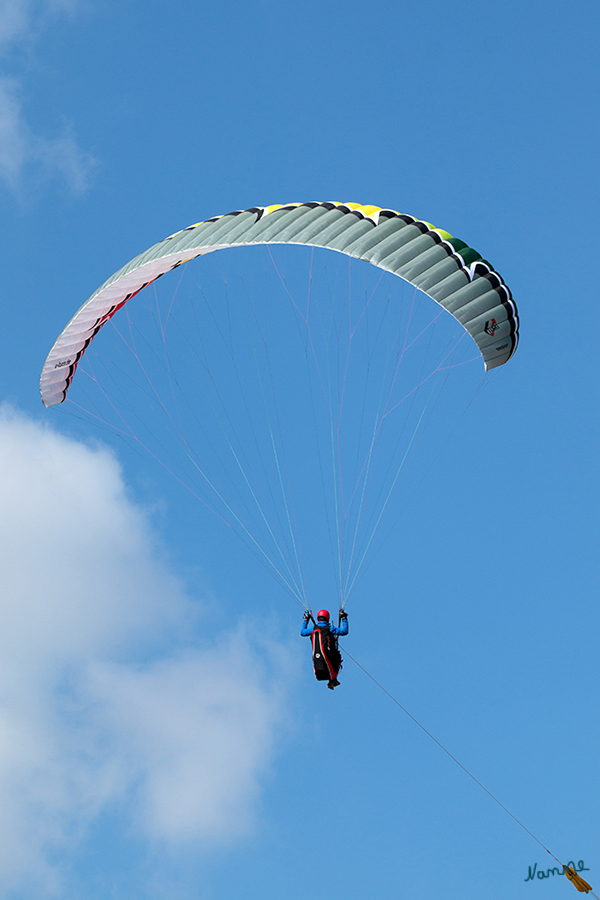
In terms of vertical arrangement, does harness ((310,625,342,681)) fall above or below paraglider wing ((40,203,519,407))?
below

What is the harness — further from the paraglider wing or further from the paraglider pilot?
the paraglider wing

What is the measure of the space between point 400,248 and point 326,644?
6832mm

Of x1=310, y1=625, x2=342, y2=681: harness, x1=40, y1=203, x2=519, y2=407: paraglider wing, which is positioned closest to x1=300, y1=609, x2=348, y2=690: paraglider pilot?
x1=310, y1=625, x2=342, y2=681: harness

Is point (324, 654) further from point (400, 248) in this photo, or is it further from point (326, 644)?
point (400, 248)

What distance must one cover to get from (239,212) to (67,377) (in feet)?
18.3

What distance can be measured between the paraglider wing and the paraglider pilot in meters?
5.15

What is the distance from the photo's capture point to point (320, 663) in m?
18.4

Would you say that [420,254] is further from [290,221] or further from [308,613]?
[308,613]

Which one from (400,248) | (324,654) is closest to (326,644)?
(324,654)

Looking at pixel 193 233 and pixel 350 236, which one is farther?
pixel 193 233

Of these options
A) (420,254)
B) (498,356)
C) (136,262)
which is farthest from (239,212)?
(498,356)

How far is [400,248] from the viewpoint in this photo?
56.4 feet

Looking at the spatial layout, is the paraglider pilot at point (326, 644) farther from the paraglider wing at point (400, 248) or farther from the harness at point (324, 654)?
the paraglider wing at point (400, 248)

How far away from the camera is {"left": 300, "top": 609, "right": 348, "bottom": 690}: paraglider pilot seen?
18.4 meters
